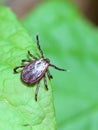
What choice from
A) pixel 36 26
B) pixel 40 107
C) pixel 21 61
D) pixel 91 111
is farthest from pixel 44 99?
pixel 36 26

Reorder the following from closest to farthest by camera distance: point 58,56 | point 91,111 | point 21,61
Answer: point 21,61 → point 91,111 → point 58,56

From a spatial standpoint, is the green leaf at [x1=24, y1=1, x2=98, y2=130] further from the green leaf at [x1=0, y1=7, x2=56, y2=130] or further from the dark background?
the dark background

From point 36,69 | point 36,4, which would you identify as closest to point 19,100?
point 36,69

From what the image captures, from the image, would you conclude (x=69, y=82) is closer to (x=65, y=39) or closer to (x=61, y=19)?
(x=65, y=39)

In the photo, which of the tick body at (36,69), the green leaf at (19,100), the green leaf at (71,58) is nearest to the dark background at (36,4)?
the green leaf at (71,58)

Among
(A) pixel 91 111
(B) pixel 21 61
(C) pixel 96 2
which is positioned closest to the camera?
(B) pixel 21 61

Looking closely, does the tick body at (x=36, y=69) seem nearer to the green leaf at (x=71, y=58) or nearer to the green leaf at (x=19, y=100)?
the green leaf at (x=19, y=100)

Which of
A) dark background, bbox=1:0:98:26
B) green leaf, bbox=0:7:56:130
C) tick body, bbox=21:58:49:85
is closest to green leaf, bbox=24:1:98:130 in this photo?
tick body, bbox=21:58:49:85
